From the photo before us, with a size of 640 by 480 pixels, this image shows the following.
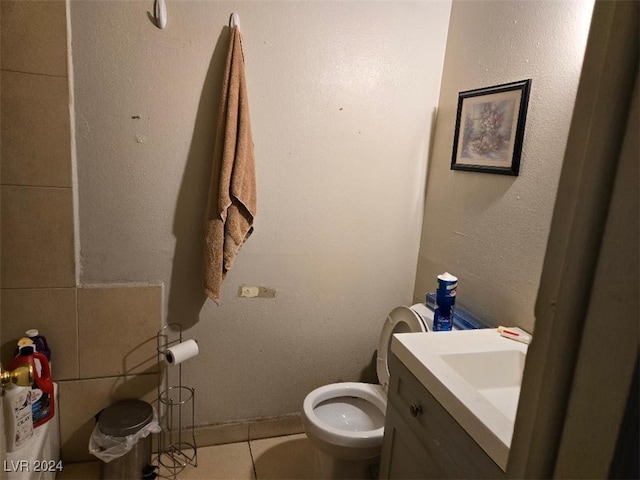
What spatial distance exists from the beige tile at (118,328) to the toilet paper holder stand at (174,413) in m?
0.06

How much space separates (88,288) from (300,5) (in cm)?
141

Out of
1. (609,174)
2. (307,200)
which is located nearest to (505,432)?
(609,174)

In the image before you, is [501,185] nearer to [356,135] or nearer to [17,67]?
[356,135]

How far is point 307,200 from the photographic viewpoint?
1.92m

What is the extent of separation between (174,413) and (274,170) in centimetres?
119

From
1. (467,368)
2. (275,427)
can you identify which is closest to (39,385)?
(275,427)

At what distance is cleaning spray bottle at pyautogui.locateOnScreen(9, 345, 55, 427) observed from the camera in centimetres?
154

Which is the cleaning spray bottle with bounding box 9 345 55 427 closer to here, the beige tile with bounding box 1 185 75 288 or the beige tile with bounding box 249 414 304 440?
the beige tile with bounding box 1 185 75 288

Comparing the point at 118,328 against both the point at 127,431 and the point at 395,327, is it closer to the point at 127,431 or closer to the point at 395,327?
the point at 127,431

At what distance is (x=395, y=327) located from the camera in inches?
72.4

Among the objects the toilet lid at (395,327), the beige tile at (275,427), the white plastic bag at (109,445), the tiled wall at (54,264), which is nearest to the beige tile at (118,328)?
the tiled wall at (54,264)

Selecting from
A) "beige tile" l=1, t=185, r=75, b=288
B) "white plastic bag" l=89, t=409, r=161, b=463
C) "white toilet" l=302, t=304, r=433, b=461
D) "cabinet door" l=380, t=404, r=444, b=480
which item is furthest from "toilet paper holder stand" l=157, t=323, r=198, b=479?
"cabinet door" l=380, t=404, r=444, b=480

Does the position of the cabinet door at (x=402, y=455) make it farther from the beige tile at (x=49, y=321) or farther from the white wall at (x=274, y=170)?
the beige tile at (x=49, y=321)

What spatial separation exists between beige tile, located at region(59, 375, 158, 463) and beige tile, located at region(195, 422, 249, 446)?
1.10 feet
